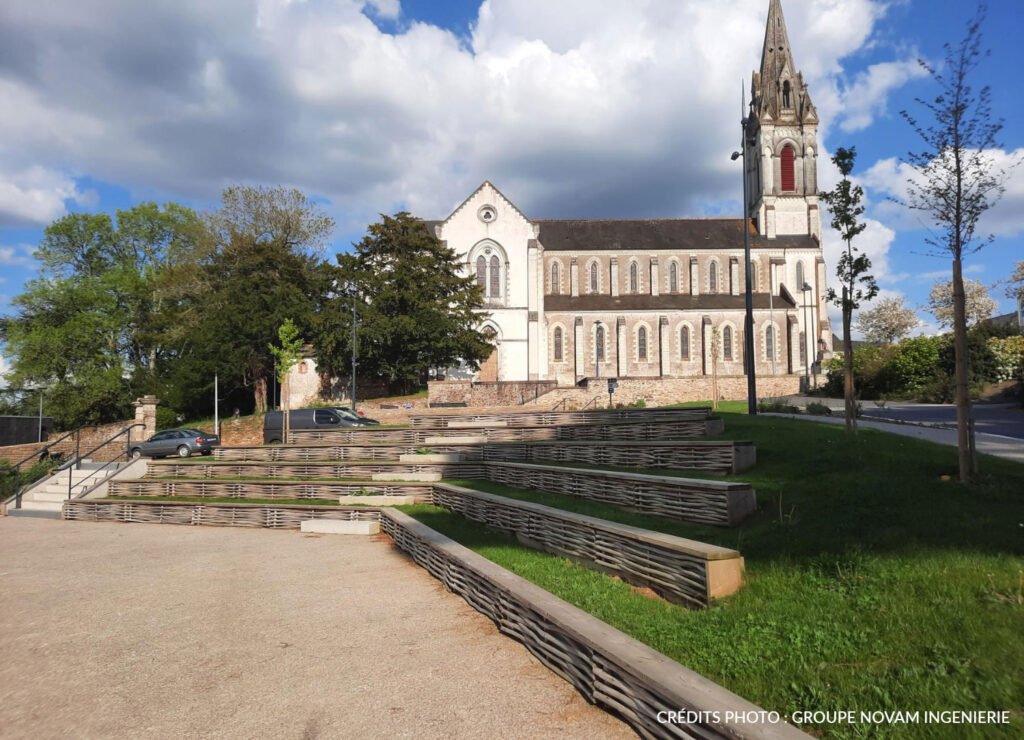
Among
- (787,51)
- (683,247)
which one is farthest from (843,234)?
(787,51)

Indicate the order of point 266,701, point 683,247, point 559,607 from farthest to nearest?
point 683,247, point 559,607, point 266,701

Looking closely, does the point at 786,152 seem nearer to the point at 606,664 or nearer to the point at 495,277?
the point at 495,277

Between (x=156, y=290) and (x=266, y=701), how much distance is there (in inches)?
2204

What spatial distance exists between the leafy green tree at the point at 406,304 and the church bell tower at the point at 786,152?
107ft

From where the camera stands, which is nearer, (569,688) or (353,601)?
(569,688)

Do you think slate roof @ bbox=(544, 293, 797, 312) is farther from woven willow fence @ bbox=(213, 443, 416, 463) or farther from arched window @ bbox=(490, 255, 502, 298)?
woven willow fence @ bbox=(213, 443, 416, 463)

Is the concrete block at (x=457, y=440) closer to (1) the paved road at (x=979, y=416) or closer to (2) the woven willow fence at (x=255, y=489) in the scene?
(2) the woven willow fence at (x=255, y=489)

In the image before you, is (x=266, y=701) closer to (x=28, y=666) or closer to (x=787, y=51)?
(x=28, y=666)

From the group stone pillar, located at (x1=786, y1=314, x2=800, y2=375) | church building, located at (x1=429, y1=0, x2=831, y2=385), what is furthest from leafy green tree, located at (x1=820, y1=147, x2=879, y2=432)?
stone pillar, located at (x1=786, y1=314, x2=800, y2=375)

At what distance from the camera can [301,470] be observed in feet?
55.3

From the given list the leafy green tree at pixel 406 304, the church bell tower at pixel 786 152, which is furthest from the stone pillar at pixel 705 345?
→ the leafy green tree at pixel 406 304

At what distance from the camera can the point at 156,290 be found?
175 ft

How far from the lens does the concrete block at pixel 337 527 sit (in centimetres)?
1202

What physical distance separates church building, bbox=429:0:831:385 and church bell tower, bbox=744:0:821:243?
0.10 metres
